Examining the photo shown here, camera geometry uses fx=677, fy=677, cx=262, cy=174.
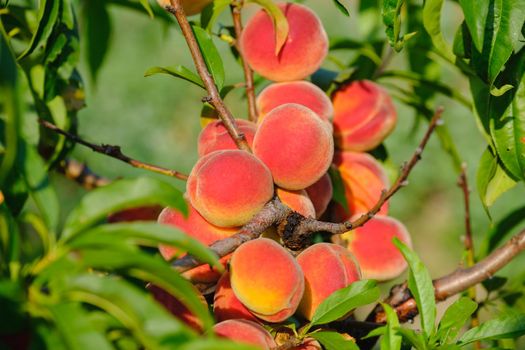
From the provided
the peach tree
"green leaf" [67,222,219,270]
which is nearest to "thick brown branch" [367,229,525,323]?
the peach tree

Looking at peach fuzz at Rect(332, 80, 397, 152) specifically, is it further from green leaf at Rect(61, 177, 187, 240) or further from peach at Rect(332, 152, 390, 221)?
green leaf at Rect(61, 177, 187, 240)

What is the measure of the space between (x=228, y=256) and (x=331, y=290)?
113mm

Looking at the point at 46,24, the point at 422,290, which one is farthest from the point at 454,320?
the point at 46,24

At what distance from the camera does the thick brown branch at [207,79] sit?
0.71m

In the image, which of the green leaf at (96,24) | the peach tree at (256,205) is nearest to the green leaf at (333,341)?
the peach tree at (256,205)

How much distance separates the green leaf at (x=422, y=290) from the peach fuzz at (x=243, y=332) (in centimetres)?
16

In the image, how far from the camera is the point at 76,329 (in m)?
0.41

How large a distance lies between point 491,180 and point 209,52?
39 centimetres

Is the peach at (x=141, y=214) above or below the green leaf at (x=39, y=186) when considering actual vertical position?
below

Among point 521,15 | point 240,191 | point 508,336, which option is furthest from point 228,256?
point 521,15

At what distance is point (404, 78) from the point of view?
43.3 inches

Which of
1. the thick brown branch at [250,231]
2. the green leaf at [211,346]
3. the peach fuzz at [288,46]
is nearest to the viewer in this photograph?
the green leaf at [211,346]

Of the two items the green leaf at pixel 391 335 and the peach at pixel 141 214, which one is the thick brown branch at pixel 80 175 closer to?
the peach at pixel 141 214

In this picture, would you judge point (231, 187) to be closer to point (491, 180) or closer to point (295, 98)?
point (295, 98)
